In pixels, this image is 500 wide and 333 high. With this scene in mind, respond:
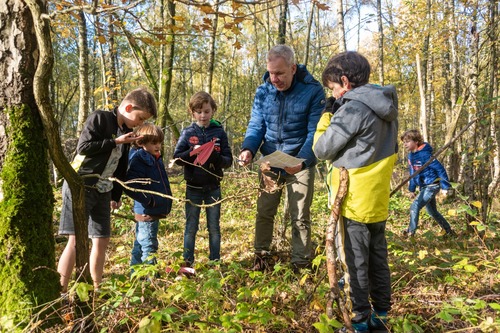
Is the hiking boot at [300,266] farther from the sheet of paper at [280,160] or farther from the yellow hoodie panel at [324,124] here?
the yellow hoodie panel at [324,124]

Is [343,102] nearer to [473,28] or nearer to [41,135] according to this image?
[41,135]

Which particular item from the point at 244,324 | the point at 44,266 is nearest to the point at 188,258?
the point at 244,324

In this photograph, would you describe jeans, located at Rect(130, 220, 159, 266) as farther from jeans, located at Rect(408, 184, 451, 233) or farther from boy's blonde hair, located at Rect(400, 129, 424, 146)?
boy's blonde hair, located at Rect(400, 129, 424, 146)

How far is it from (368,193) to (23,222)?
2.08m

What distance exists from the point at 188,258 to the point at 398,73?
2014cm

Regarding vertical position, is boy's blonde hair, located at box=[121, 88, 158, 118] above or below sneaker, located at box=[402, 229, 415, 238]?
above

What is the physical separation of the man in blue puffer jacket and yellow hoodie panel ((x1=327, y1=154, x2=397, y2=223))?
964mm

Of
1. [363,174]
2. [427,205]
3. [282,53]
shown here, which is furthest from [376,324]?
[427,205]

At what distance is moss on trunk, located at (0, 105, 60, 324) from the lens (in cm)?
185

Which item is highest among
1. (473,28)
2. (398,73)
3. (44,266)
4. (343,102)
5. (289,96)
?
(398,73)

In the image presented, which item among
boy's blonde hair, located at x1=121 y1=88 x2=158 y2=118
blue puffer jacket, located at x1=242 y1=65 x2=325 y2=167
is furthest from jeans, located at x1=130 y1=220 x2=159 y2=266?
blue puffer jacket, located at x1=242 y1=65 x2=325 y2=167

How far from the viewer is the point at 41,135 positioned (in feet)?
6.43

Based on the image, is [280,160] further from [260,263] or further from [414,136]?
[414,136]

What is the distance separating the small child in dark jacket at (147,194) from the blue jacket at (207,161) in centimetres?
28
